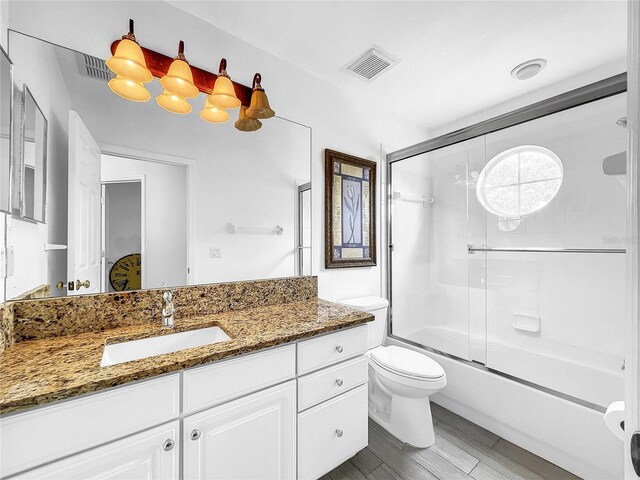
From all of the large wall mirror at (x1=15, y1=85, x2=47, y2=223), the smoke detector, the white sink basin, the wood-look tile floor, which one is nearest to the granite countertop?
the white sink basin

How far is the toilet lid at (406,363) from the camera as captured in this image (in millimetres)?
1704

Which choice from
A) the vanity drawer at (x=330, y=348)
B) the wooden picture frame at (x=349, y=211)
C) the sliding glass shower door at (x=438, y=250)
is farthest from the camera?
the sliding glass shower door at (x=438, y=250)

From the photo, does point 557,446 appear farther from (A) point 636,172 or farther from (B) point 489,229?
(A) point 636,172

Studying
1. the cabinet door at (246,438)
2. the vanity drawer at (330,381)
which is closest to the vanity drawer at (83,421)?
the cabinet door at (246,438)

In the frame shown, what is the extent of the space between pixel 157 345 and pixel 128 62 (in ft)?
3.98

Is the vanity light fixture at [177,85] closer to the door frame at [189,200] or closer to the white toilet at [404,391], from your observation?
the door frame at [189,200]

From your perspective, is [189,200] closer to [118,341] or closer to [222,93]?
[222,93]

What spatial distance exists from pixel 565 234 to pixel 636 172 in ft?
6.30

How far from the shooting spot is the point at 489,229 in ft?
7.21

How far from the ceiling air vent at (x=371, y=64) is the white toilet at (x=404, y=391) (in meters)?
1.98

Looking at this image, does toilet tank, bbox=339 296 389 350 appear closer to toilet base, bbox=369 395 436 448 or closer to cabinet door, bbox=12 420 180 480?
toilet base, bbox=369 395 436 448

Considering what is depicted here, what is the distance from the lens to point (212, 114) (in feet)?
5.07

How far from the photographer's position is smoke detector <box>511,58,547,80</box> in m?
1.90

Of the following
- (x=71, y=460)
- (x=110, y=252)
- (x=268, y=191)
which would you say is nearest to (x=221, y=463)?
(x=71, y=460)
